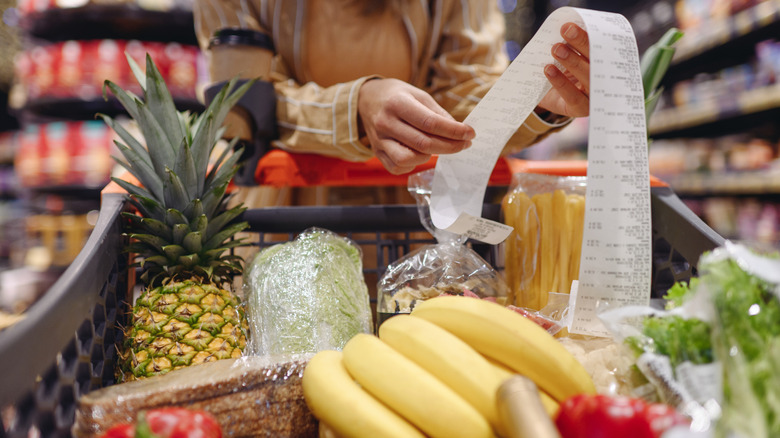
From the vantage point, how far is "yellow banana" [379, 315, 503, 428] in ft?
1.86

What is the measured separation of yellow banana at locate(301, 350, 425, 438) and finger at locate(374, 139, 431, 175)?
44 centimetres

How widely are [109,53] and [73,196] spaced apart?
0.94 meters

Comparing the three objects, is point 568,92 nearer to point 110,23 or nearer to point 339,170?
point 339,170

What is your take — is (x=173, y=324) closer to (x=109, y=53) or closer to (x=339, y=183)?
(x=339, y=183)

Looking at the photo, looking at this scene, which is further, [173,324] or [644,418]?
[173,324]

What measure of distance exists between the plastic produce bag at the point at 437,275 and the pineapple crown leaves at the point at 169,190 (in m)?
0.31

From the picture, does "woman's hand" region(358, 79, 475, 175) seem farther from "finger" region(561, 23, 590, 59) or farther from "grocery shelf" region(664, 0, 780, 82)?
"grocery shelf" region(664, 0, 780, 82)

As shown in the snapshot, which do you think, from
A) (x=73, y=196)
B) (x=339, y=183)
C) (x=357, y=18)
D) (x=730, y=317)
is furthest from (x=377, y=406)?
(x=73, y=196)

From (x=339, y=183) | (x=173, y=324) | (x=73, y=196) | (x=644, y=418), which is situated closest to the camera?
(x=644, y=418)

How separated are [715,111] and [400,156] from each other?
338cm

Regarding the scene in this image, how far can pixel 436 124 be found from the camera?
2.98 ft

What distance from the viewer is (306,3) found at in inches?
58.0

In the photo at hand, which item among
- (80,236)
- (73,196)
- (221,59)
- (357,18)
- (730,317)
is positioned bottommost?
(80,236)

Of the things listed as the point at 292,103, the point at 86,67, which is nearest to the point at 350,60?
the point at 292,103
